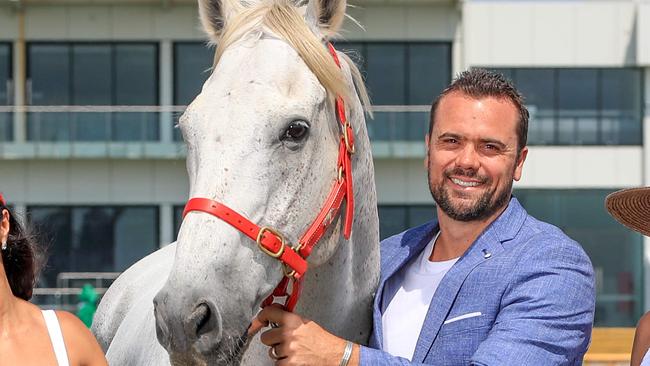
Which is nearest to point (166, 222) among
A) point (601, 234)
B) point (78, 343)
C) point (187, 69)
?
point (187, 69)

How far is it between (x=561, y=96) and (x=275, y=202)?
2377 cm

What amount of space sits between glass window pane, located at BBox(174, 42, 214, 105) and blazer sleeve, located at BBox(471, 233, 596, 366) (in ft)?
74.5

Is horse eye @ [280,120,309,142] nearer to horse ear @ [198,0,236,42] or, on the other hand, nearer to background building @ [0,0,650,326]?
horse ear @ [198,0,236,42]

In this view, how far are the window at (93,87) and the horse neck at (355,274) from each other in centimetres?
2174

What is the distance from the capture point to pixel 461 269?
3.12 m

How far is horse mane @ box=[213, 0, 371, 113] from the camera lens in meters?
2.98

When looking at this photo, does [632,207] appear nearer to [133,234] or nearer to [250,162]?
[250,162]

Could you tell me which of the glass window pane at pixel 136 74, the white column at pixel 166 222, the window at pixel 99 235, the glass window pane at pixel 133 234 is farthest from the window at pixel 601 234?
the glass window pane at pixel 136 74

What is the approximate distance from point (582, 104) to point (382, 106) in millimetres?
4931

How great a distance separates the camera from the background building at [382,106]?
24.7m

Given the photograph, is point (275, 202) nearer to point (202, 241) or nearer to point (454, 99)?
point (202, 241)

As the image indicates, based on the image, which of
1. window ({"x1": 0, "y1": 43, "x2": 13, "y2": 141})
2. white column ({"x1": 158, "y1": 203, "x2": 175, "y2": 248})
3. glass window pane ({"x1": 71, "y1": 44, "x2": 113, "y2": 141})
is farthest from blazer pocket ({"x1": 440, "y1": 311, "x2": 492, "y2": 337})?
window ({"x1": 0, "y1": 43, "x2": 13, "y2": 141})

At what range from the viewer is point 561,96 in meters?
25.7

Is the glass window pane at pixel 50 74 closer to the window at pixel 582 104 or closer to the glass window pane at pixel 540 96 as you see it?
the window at pixel 582 104
